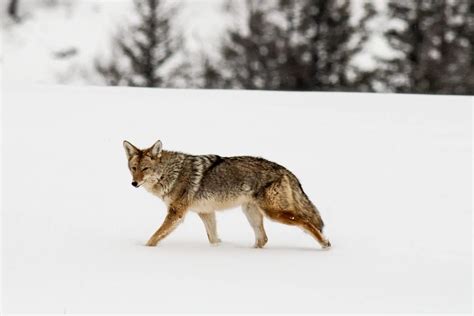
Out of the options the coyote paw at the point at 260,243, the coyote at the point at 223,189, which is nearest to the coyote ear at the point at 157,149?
the coyote at the point at 223,189

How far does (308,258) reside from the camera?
8.32 meters

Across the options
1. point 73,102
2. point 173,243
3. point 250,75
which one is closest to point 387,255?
point 173,243

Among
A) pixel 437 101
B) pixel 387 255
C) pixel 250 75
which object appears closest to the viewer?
pixel 387 255

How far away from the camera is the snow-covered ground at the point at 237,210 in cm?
709

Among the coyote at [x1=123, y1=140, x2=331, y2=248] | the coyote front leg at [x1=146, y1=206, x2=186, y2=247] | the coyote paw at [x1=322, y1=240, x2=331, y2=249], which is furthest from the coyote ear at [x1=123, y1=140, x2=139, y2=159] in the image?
the coyote paw at [x1=322, y1=240, x2=331, y2=249]

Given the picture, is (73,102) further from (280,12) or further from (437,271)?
(280,12)

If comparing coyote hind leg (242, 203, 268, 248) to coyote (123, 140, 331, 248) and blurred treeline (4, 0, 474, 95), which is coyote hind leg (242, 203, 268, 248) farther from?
blurred treeline (4, 0, 474, 95)

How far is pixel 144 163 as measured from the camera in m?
8.91

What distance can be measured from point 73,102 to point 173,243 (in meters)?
8.97

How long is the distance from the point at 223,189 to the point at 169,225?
2.37 feet

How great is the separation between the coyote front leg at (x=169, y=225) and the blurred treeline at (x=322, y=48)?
28.6 metres

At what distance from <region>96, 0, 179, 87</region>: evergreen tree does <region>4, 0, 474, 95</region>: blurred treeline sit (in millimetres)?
49

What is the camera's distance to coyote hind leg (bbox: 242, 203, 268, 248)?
354 inches

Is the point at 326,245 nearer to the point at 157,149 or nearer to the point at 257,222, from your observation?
the point at 257,222
